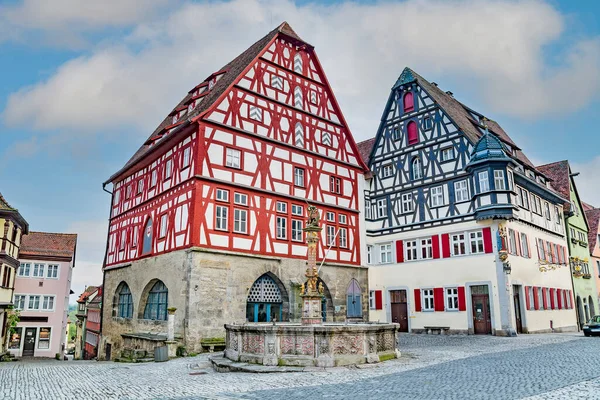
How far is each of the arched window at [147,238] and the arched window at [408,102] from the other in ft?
56.2

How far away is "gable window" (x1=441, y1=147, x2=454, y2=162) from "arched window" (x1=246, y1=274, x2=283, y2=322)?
12660 mm

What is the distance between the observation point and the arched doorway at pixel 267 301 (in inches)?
823

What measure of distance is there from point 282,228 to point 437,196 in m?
10.1

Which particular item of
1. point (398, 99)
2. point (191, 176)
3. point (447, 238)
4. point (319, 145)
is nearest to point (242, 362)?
point (191, 176)

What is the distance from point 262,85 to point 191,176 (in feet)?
20.5

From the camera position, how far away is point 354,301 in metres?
A: 25.2

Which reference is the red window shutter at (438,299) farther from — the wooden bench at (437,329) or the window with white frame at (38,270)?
the window with white frame at (38,270)

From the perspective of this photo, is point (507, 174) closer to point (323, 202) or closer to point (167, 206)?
point (323, 202)

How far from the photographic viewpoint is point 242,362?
13.3 metres

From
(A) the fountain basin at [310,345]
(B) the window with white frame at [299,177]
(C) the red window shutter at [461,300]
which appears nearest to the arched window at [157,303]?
(B) the window with white frame at [299,177]

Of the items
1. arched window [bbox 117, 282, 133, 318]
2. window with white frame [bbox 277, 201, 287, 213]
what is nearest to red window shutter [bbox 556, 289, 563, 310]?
window with white frame [bbox 277, 201, 287, 213]

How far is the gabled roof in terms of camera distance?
90.4 ft

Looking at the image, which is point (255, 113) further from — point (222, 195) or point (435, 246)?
point (435, 246)

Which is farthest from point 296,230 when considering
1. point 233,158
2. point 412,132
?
point 412,132
